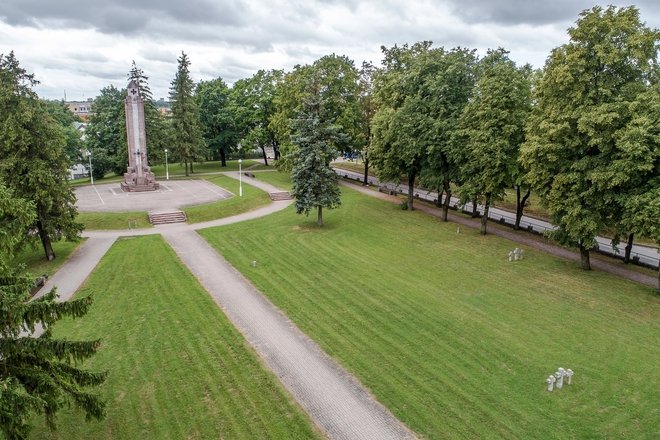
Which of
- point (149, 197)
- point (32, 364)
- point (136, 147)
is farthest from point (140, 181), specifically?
point (32, 364)

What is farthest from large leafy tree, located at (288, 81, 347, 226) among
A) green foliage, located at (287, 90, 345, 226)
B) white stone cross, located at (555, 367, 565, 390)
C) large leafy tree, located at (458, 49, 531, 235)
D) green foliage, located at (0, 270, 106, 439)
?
green foliage, located at (0, 270, 106, 439)

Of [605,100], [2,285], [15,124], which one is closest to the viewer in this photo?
[2,285]

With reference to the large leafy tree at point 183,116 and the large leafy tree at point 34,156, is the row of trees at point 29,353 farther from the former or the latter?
the large leafy tree at point 183,116

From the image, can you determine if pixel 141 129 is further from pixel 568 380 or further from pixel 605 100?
pixel 568 380

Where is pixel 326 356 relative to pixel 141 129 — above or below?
below

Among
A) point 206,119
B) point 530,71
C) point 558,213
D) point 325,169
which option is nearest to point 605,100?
point 558,213

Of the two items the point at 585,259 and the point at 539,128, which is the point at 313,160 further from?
the point at 585,259
